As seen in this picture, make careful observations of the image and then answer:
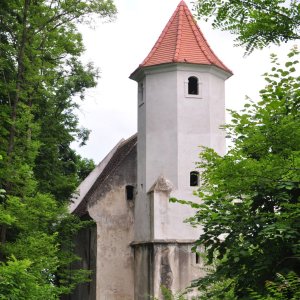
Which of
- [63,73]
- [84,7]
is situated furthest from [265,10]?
[63,73]

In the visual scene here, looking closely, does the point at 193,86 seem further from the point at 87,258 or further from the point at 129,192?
the point at 87,258

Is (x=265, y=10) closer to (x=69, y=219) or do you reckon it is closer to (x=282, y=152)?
(x=282, y=152)

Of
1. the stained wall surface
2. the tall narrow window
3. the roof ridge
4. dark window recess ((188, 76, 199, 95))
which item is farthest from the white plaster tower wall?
the stained wall surface

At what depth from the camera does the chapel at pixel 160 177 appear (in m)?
24.5

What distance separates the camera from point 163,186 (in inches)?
987

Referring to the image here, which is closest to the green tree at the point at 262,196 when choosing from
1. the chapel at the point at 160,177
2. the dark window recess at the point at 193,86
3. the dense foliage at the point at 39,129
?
the dense foliage at the point at 39,129

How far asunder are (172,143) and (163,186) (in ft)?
5.54

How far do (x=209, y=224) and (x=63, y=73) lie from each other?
64.3ft

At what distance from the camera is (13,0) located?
20.9 meters

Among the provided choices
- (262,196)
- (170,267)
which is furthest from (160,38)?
(262,196)

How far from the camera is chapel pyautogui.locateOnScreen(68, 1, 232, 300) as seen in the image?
24.5m

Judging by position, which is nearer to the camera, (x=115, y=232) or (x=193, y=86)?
(x=193, y=86)

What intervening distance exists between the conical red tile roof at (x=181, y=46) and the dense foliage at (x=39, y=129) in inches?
111

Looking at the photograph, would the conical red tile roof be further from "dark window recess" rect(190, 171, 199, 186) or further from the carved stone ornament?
the carved stone ornament
